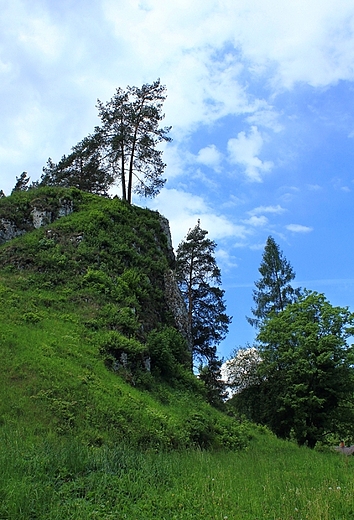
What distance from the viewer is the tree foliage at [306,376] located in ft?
73.4

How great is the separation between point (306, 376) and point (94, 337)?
1267 centimetres

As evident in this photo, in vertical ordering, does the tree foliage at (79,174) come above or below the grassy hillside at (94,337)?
above

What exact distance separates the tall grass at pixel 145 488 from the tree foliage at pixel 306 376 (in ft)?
47.9

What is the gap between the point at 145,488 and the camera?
673cm

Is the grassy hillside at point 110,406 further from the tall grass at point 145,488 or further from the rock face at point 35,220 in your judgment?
the rock face at point 35,220

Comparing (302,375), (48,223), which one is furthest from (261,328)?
(48,223)

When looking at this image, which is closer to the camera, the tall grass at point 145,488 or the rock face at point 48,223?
the tall grass at point 145,488

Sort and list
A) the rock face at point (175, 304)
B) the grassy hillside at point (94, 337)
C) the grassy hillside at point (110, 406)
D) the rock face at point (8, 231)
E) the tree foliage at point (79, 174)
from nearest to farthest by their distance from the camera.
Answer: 1. the grassy hillside at point (110, 406)
2. the grassy hillside at point (94, 337)
3. the rock face at point (8, 231)
4. the rock face at point (175, 304)
5. the tree foliage at point (79, 174)

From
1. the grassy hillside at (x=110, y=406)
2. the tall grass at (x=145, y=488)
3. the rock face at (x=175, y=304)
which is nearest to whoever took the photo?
the tall grass at (x=145, y=488)

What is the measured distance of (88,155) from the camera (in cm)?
3328

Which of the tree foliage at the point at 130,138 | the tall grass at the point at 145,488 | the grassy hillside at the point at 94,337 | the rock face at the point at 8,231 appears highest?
the tree foliage at the point at 130,138

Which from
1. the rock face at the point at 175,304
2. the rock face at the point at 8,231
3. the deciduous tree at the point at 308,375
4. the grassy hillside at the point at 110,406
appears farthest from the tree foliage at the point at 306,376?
the rock face at the point at 8,231

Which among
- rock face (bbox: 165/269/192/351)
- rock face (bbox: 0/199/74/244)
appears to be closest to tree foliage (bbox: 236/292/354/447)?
rock face (bbox: 165/269/192/351)

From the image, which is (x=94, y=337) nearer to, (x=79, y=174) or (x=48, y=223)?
(x=48, y=223)
